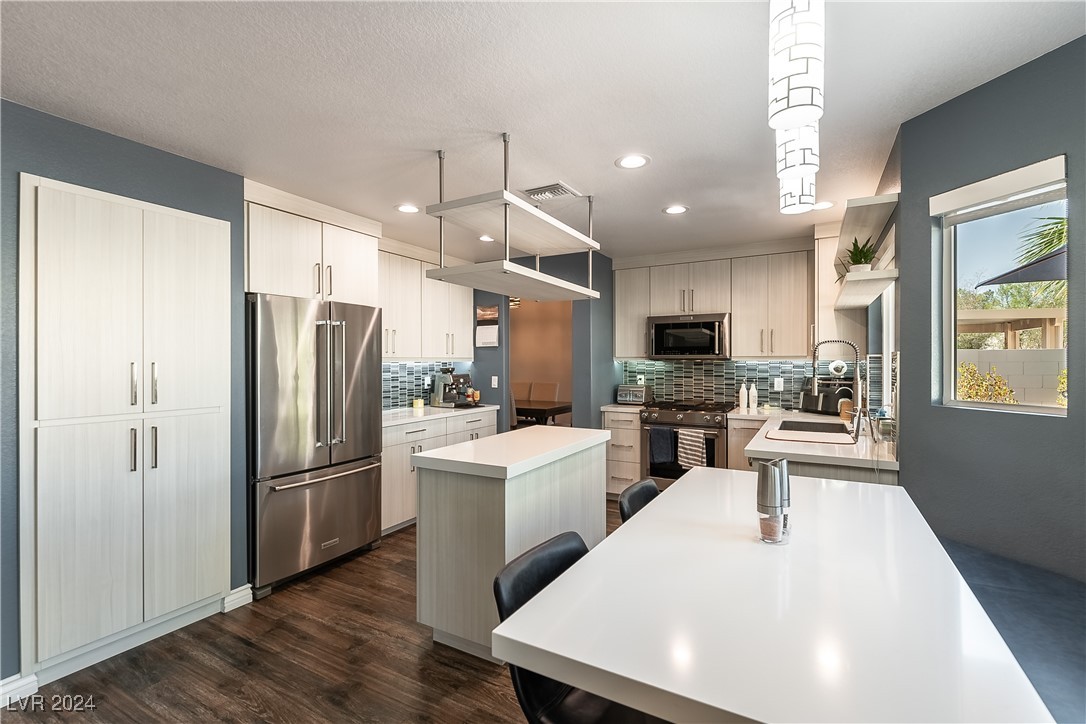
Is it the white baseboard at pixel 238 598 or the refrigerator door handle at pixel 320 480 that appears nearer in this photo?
the white baseboard at pixel 238 598

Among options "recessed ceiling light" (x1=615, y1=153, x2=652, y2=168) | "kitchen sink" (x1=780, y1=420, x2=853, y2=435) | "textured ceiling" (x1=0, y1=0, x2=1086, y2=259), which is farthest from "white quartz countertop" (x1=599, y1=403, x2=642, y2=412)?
"recessed ceiling light" (x1=615, y1=153, x2=652, y2=168)

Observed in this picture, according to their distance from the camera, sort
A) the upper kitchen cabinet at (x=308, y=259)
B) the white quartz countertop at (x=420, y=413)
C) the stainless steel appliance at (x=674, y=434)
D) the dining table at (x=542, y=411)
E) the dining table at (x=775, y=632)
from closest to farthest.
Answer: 1. the dining table at (x=775, y=632)
2. the upper kitchen cabinet at (x=308, y=259)
3. the white quartz countertop at (x=420, y=413)
4. the stainless steel appliance at (x=674, y=434)
5. the dining table at (x=542, y=411)

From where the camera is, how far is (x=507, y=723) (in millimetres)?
1984

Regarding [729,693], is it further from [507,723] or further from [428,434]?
[428,434]

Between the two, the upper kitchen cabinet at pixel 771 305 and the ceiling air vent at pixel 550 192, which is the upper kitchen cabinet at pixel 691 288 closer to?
the upper kitchen cabinet at pixel 771 305

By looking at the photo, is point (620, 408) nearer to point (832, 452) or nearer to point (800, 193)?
point (832, 452)

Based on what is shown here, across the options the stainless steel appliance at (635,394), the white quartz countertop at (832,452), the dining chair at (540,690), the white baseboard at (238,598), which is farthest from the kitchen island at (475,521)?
the stainless steel appliance at (635,394)

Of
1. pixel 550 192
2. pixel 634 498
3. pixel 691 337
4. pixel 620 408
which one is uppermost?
pixel 550 192

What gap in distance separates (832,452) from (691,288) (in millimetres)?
2666

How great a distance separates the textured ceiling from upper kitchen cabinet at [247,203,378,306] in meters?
0.34

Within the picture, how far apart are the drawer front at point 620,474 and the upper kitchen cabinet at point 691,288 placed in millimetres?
1527

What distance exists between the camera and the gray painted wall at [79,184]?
6.87ft

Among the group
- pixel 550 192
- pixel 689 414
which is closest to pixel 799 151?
pixel 550 192

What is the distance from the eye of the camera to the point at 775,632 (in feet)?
3.34
